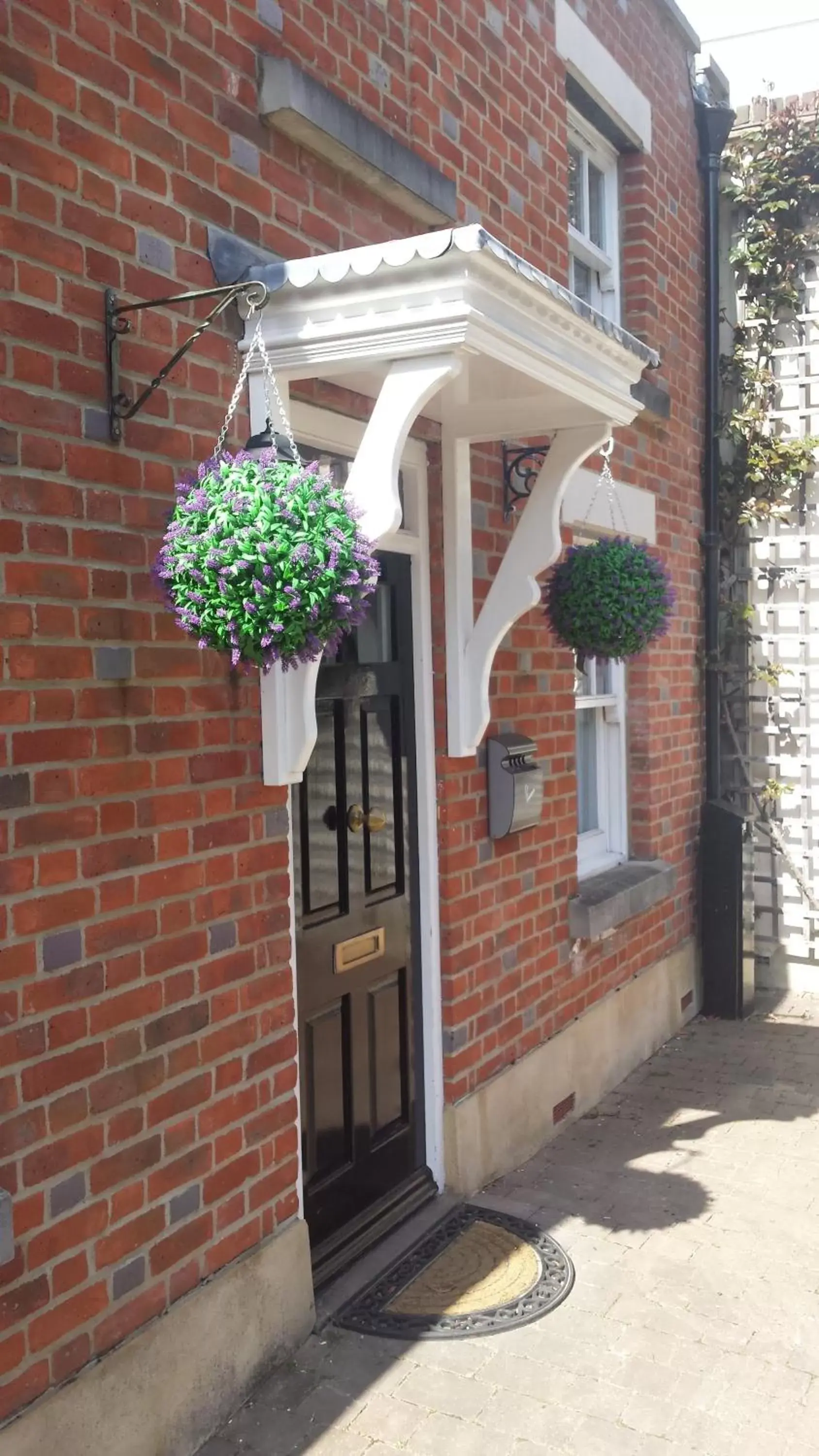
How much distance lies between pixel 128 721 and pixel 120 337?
885 mm

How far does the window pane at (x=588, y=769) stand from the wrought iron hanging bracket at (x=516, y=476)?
5.80ft

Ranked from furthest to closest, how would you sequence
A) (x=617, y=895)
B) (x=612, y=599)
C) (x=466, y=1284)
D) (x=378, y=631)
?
(x=617, y=895) → (x=612, y=599) → (x=378, y=631) → (x=466, y=1284)

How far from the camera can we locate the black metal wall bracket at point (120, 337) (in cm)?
274

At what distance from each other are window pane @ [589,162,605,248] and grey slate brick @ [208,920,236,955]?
4.78m

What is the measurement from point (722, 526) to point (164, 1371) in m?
6.05

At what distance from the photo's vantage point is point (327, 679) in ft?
12.6

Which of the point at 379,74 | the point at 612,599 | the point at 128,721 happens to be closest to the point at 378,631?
the point at 612,599

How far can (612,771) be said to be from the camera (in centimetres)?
653

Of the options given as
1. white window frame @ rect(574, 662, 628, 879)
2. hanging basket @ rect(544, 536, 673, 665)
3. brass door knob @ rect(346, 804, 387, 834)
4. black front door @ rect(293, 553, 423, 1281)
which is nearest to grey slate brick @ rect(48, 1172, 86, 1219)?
black front door @ rect(293, 553, 423, 1281)

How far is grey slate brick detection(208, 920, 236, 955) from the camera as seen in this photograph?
10.2 feet

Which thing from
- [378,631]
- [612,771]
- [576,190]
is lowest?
[612,771]

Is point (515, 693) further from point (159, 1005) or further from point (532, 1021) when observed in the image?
point (159, 1005)

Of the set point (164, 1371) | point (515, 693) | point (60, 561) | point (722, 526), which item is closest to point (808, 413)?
point (722, 526)

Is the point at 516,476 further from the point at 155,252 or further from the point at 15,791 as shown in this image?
the point at 15,791
